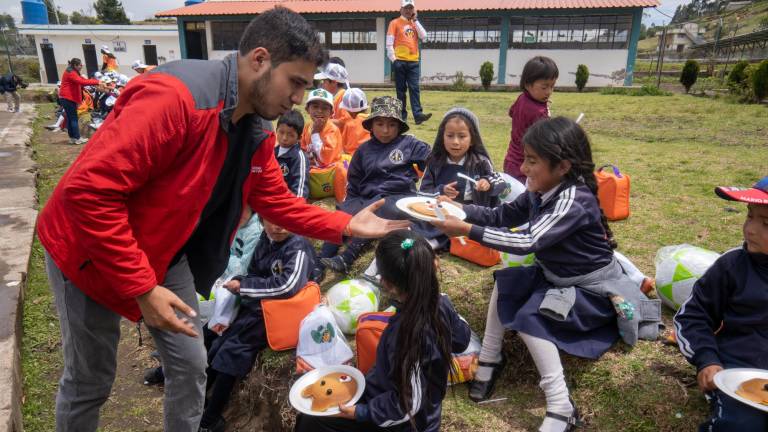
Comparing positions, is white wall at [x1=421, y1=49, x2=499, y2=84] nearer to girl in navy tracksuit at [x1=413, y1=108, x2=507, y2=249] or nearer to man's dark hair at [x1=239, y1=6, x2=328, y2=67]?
girl in navy tracksuit at [x1=413, y1=108, x2=507, y2=249]

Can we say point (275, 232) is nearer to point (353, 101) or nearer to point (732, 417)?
point (732, 417)

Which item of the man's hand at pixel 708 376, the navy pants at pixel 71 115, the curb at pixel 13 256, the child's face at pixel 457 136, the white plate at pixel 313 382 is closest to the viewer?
the man's hand at pixel 708 376

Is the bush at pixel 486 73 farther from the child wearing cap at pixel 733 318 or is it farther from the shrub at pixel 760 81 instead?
the child wearing cap at pixel 733 318

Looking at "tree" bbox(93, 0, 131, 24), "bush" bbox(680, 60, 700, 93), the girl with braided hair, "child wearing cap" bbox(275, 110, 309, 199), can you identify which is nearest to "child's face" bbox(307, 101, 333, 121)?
"child wearing cap" bbox(275, 110, 309, 199)

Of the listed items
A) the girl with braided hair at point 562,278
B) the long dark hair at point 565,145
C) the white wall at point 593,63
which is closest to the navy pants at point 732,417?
the girl with braided hair at point 562,278

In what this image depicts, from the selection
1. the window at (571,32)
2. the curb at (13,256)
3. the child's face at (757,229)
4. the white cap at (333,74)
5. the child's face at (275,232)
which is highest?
the window at (571,32)

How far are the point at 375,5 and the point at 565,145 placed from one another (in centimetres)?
2300

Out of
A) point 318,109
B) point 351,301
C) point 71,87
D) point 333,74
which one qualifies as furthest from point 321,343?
point 71,87

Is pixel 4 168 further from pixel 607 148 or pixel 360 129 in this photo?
pixel 607 148

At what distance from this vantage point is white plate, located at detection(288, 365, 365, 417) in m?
2.31

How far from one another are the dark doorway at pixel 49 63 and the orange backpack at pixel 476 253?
3524 centimetres

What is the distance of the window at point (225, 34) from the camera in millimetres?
25031

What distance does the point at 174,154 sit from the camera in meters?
1.65

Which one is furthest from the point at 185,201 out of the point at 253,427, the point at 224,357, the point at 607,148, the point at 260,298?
the point at 607,148
